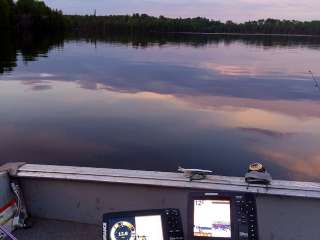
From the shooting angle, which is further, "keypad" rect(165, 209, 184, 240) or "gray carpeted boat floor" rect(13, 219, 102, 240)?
"gray carpeted boat floor" rect(13, 219, 102, 240)

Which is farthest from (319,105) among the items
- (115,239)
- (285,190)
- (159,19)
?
(159,19)

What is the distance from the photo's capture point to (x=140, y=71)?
90.4 feet

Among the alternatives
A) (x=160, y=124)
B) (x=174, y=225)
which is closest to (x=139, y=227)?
(x=174, y=225)

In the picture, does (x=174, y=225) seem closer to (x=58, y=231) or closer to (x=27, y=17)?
(x=58, y=231)

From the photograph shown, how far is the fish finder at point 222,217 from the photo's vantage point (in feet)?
7.88

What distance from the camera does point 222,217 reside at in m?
2.44

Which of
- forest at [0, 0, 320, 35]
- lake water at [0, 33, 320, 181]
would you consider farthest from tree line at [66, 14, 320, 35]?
lake water at [0, 33, 320, 181]

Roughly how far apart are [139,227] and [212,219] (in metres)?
0.41

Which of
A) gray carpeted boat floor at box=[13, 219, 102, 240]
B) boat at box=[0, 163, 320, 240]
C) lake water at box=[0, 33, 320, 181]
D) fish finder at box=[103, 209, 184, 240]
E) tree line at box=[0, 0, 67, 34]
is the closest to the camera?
fish finder at box=[103, 209, 184, 240]

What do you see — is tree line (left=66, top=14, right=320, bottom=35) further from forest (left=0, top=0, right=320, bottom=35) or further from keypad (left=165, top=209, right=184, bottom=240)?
keypad (left=165, top=209, right=184, bottom=240)

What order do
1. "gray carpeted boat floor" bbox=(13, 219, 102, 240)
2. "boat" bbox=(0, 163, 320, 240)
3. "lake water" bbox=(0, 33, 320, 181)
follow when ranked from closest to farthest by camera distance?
"boat" bbox=(0, 163, 320, 240) < "gray carpeted boat floor" bbox=(13, 219, 102, 240) < "lake water" bbox=(0, 33, 320, 181)

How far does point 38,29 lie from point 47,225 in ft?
295

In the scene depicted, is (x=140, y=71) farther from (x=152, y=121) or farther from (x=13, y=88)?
(x=152, y=121)

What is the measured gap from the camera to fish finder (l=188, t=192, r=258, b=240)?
2.40m
